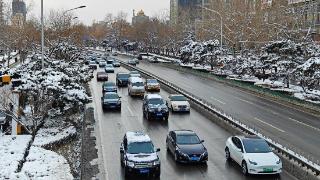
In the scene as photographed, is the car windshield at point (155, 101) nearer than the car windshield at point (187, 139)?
No

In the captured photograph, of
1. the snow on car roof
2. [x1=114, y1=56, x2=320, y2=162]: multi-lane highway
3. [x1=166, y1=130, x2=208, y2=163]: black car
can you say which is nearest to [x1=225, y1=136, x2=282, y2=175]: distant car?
[x1=166, y1=130, x2=208, y2=163]: black car

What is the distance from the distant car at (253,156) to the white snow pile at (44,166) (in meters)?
7.81

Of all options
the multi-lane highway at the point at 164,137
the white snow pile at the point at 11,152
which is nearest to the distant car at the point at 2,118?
the white snow pile at the point at 11,152

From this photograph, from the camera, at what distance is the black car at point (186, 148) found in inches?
940

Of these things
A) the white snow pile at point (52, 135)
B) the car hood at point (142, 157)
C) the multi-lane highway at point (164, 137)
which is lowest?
the white snow pile at point (52, 135)

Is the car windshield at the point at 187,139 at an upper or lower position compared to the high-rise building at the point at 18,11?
lower

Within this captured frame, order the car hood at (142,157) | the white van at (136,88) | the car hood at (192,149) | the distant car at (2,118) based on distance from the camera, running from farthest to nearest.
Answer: the white van at (136,88) < the distant car at (2,118) < the car hood at (192,149) < the car hood at (142,157)

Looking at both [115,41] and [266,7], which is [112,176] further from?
[115,41]

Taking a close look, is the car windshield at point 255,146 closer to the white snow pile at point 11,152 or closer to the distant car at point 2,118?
the white snow pile at point 11,152

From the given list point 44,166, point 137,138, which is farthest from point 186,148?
point 44,166

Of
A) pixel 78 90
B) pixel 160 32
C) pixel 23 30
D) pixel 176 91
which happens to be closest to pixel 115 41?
pixel 160 32

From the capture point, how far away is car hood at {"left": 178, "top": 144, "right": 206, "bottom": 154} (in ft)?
78.7

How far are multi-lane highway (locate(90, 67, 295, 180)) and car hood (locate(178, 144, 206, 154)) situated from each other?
71 centimetres

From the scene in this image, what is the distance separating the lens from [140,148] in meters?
22.9
